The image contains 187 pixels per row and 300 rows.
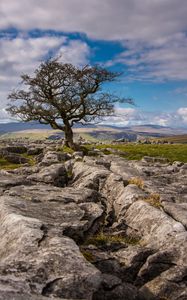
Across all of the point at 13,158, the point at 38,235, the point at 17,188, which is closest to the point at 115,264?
the point at 38,235

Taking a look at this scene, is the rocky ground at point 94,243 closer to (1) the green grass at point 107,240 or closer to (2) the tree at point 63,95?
(1) the green grass at point 107,240

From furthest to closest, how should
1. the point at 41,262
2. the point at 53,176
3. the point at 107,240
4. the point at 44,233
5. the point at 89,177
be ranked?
the point at 53,176, the point at 89,177, the point at 107,240, the point at 44,233, the point at 41,262

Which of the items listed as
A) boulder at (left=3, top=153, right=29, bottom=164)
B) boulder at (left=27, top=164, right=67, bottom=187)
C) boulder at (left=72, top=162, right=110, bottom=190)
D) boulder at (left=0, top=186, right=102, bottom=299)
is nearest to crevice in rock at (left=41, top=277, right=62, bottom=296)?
boulder at (left=0, top=186, right=102, bottom=299)

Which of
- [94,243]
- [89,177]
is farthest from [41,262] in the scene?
[89,177]

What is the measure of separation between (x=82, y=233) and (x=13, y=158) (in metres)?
38.8

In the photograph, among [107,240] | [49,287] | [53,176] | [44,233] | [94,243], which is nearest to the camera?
[49,287]

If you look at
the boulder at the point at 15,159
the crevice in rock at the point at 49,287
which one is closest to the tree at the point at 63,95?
the boulder at the point at 15,159

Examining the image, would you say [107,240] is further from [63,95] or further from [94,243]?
[63,95]

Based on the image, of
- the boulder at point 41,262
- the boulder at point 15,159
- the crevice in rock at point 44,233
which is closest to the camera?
the boulder at point 41,262

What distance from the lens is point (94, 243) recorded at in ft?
56.4

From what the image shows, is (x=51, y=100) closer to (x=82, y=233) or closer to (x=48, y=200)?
(x=48, y=200)

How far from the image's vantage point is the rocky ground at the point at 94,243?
434 inches

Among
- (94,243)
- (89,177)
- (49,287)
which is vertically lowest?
(94,243)

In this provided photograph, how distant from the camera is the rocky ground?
434 inches
